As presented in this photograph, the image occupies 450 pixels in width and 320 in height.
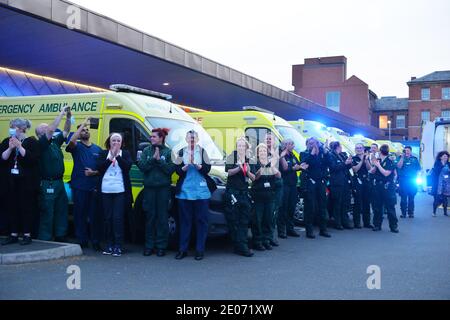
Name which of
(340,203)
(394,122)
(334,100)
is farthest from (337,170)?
(394,122)

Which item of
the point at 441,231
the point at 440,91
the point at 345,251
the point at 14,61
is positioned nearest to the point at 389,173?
the point at 441,231

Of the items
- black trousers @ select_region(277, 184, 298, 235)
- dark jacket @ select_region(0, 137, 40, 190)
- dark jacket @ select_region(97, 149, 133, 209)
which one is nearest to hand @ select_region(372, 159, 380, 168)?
black trousers @ select_region(277, 184, 298, 235)

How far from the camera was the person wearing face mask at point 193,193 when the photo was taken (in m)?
7.51

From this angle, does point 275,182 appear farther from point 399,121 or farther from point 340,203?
point 399,121

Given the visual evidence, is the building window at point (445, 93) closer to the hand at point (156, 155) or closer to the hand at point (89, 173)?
the hand at point (156, 155)

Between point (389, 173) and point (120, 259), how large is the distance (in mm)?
6461

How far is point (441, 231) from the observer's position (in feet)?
36.0

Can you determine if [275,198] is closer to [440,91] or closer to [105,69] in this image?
[105,69]

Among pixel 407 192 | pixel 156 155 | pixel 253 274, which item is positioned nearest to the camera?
pixel 253 274

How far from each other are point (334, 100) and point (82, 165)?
6356 cm

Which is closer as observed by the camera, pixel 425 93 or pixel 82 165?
pixel 82 165

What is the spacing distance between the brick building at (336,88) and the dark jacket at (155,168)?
62.6 m

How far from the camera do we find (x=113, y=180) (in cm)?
758

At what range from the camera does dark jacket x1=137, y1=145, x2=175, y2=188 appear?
7.47 meters
